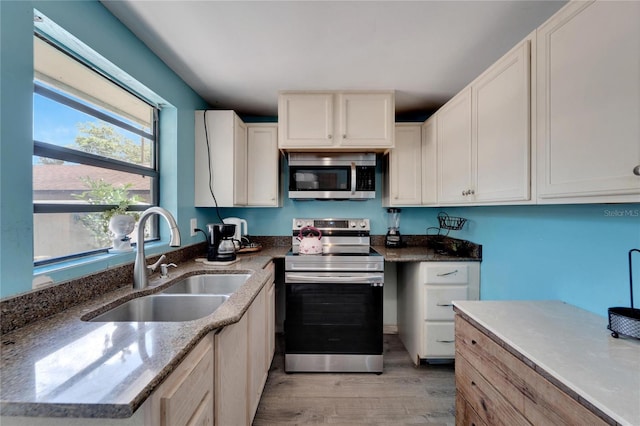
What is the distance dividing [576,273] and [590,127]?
80 centimetres

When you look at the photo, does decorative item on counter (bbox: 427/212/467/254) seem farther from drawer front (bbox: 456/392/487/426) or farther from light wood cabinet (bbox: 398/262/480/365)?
drawer front (bbox: 456/392/487/426)

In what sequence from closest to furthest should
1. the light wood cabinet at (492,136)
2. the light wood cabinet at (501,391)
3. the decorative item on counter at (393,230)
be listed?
the light wood cabinet at (501,391), the light wood cabinet at (492,136), the decorative item on counter at (393,230)

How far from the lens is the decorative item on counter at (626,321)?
908 millimetres

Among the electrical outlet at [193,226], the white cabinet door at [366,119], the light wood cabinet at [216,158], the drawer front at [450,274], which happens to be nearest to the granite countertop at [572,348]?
the drawer front at [450,274]

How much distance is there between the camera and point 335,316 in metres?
2.05

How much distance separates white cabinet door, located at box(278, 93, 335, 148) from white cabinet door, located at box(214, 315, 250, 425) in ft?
4.75

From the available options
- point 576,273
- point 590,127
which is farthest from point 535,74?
point 576,273

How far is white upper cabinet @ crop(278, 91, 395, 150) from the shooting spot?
83.6 inches

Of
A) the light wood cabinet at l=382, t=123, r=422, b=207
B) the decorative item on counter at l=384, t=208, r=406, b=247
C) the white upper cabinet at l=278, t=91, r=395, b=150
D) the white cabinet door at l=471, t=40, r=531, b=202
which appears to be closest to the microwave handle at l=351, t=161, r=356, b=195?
the white upper cabinet at l=278, t=91, r=395, b=150

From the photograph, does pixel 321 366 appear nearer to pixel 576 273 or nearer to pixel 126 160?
pixel 576 273

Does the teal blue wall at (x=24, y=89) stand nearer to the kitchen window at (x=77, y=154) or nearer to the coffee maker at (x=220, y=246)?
the kitchen window at (x=77, y=154)

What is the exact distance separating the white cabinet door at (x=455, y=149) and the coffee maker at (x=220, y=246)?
5.70 feet

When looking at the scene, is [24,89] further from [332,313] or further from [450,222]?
[450,222]

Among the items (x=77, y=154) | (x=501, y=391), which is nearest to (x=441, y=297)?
(x=501, y=391)
